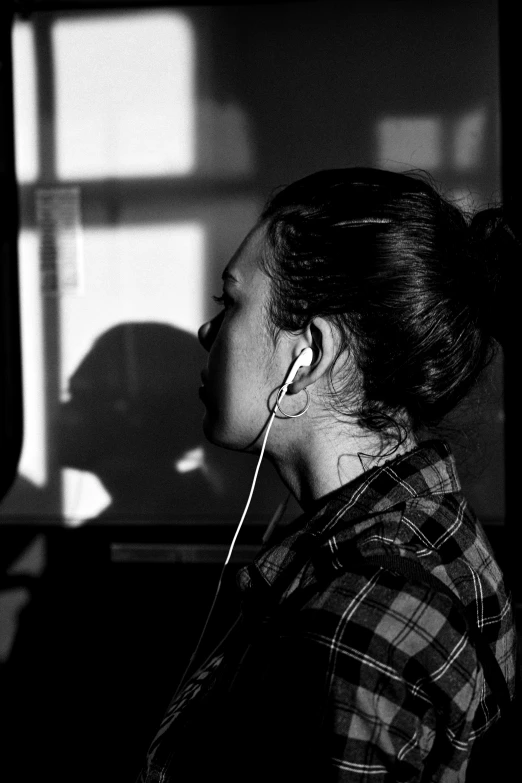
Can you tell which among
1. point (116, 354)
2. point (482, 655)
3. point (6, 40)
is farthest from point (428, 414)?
point (6, 40)

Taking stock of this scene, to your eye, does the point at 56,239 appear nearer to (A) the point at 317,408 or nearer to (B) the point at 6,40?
(B) the point at 6,40

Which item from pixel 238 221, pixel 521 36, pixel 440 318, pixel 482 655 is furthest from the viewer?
pixel 238 221

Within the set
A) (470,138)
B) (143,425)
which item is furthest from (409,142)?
(143,425)

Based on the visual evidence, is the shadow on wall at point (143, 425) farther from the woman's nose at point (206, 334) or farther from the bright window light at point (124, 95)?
the woman's nose at point (206, 334)

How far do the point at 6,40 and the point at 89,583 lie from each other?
1362 millimetres

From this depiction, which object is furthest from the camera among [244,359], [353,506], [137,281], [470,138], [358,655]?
[137,281]

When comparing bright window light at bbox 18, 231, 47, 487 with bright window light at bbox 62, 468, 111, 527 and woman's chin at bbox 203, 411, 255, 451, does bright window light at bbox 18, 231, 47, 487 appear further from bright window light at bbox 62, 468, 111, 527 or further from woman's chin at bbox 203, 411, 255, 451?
woman's chin at bbox 203, 411, 255, 451

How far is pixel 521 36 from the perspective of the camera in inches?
62.3

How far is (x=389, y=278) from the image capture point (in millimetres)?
710

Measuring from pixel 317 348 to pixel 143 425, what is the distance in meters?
1.06

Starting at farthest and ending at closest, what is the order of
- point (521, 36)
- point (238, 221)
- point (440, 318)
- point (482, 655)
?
point (238, 221), point (521, 36), point (440, 318), point (482, 655)

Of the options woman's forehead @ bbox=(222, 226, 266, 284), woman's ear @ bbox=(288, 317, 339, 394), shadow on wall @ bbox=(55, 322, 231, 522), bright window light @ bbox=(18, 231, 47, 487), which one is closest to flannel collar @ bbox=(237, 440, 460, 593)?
woman's ear @ bbox=(288, 317, 339, 394)

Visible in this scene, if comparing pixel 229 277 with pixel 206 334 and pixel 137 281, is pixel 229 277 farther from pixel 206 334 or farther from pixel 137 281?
pixel 137 281

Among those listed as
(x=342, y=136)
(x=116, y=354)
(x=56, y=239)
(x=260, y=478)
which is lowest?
(x=260, y=478)
